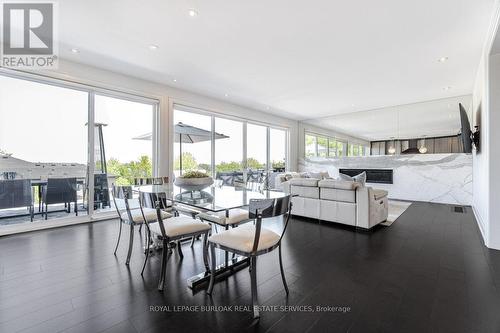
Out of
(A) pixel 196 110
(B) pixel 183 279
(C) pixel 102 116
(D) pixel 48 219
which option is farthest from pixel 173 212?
(A) pixel 196 110

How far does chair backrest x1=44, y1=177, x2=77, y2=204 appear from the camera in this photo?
13.4 ft

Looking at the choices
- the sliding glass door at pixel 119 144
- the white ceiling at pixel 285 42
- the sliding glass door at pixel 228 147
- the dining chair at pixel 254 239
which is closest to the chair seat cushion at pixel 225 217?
the dining chair at pixel 254 239

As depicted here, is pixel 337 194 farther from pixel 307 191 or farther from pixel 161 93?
pixel 161 93

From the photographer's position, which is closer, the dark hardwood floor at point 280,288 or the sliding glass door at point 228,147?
the dark hardwood floor at point 280,288

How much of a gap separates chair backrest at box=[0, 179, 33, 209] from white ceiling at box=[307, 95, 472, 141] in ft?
28.1

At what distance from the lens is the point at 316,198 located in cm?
434

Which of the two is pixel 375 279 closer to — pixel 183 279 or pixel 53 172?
pixel 183 279

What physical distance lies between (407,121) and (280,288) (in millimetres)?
7074

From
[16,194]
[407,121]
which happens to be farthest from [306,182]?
[16,194]

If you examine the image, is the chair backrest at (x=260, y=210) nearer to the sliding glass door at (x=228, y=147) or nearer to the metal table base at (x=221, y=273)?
the metal table base at (x=221, y=273)

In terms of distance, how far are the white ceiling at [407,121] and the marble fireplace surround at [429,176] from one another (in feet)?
2.54

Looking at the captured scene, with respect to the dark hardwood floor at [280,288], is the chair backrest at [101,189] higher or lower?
higher

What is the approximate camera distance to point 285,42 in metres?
3.35

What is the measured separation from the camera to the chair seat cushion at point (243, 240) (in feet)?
6.01
